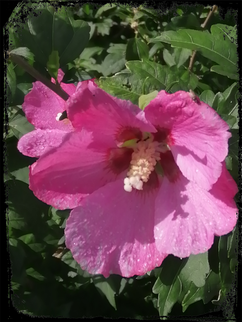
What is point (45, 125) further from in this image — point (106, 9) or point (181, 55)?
point (106, 9)

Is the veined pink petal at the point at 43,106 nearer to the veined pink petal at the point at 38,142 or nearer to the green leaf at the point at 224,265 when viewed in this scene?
the veined pink petal at the point at 38,142

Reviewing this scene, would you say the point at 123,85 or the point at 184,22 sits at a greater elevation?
the point at 184,22

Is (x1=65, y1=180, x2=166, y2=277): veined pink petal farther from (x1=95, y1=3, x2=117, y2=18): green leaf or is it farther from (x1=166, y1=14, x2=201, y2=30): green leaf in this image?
(x1=95, y1=3, x2=117, y2=18): green leaf

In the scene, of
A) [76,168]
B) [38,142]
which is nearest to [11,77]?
[38,142]

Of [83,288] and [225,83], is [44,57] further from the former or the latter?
[83,288]

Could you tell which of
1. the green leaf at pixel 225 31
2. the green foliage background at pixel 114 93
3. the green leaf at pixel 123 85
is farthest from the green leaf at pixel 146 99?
the green leaf at pixel 225 31

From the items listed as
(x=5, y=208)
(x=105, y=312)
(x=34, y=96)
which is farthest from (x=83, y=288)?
(x=34, y=96)

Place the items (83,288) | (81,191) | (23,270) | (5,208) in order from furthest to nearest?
(83,288) < (23,270) < (5,208) < (81,191)
